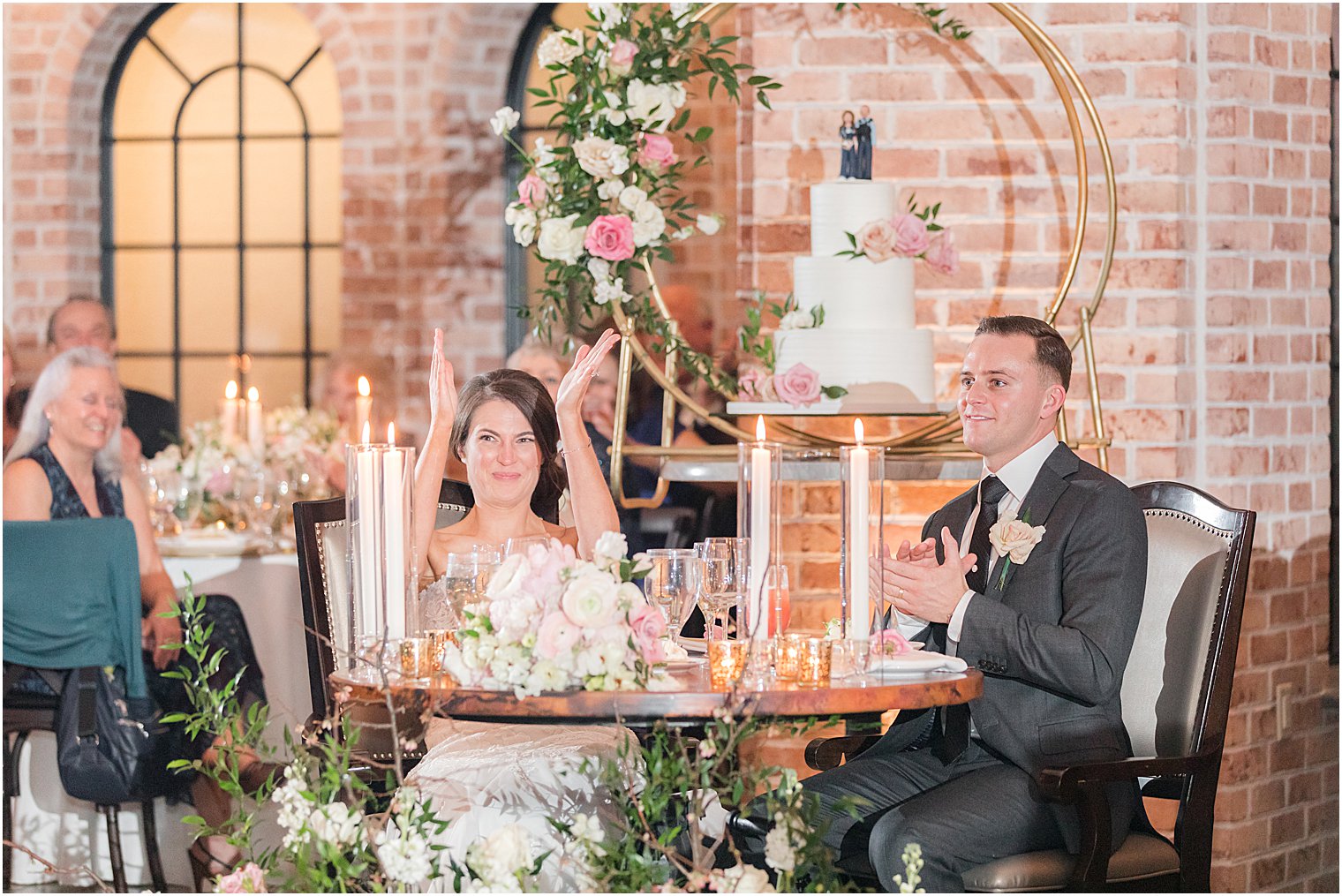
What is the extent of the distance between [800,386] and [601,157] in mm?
676

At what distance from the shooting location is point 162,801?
165 inches

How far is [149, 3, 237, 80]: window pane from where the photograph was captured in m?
6.97

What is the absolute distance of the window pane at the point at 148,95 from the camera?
277 inches

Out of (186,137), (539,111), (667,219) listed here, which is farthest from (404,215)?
(667,219)

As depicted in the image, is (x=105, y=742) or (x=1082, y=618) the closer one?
(x=1082, y=618)

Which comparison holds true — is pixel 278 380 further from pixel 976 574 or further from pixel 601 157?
pixel 976 574

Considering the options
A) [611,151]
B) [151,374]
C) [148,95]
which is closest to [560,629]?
[611,151]

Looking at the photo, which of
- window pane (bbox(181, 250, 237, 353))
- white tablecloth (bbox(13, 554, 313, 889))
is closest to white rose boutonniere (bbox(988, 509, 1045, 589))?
white tablecloth (bbox(13, 554, 313, 889))

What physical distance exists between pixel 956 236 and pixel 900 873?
1804mm

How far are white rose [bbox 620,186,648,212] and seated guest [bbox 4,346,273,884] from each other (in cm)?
158

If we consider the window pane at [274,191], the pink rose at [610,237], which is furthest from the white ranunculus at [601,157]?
the window pane at [274,191]

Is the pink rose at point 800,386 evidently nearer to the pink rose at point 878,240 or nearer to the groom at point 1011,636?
the pink rose at point 878,240

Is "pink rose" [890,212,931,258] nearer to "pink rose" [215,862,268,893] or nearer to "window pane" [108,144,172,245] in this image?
"pink rose" [215,862,268,893]

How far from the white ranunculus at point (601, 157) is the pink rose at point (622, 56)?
0.17 metres
